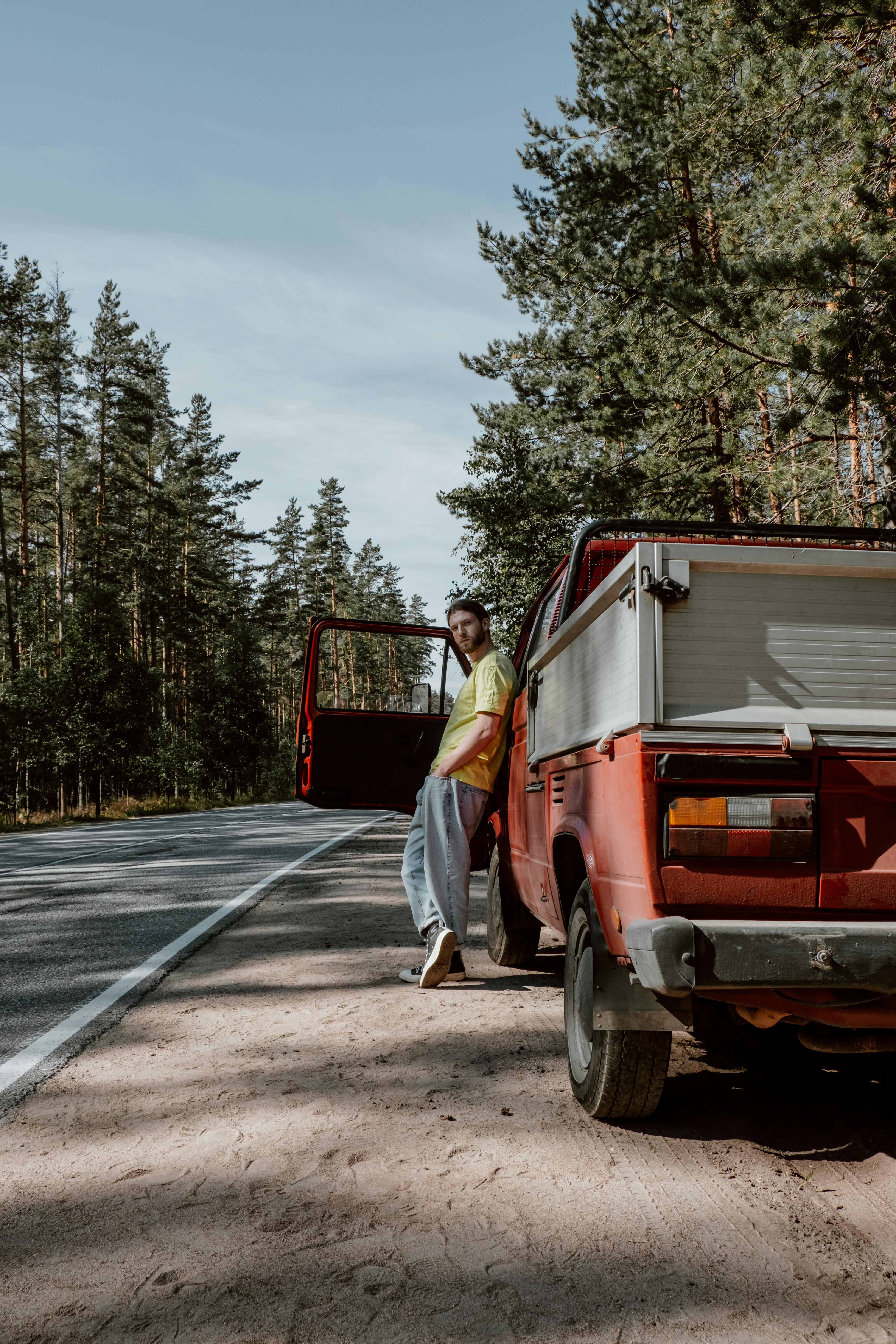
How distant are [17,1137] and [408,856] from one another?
2.79 m

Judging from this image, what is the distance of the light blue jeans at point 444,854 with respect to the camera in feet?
18.8

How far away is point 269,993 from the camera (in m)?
5.62

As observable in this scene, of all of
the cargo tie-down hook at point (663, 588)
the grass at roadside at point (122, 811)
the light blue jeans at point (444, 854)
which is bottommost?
the grass at roadside at point (122, 811)

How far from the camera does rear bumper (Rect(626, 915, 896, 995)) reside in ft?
9.05

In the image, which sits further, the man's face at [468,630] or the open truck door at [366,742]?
the open truck door at [366,742]

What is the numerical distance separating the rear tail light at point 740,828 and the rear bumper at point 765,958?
0.65ft

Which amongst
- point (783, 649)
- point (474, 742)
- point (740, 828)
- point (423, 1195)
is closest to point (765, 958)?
point (740, 828)

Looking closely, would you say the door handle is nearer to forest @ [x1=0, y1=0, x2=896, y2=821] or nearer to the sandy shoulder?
forest @ [x1=0, y1=0, x2=896, y2=821]

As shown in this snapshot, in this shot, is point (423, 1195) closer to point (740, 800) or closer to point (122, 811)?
point (740, 800)

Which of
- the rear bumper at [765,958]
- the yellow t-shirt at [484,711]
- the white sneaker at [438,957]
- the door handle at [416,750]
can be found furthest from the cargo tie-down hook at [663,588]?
the door handle at [416,750]

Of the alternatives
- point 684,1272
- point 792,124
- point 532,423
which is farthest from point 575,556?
point 532,423

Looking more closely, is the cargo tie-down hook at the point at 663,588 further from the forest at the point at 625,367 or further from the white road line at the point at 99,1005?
the white road line at the point at 99,1005

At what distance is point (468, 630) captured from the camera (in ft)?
19.9

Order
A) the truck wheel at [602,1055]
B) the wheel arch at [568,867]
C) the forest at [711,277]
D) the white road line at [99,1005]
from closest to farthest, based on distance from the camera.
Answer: the truck wheel at [602,1055] < the wheel arch at [568,867] < the white road line at [99,1005] < the forest at [711,277]
